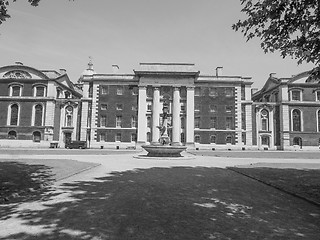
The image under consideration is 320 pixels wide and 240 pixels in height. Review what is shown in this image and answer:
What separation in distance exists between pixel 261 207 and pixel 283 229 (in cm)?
159

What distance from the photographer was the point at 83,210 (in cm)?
551

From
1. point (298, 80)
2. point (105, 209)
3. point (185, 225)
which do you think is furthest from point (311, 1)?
point (298, 80)

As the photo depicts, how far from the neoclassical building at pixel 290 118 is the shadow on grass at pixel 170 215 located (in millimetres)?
42363

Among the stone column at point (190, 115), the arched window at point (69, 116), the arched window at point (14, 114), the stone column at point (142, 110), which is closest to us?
the stone column at point (190, 115)

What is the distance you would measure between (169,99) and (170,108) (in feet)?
5.80

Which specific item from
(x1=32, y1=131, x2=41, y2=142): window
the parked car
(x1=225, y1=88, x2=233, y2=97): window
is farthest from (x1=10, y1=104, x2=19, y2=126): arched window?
(x1=225, y1=88, x2=233, y2=97): window

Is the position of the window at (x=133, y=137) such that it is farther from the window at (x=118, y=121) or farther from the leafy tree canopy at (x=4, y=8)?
the leafy tree canopy at (x=4, y=8)

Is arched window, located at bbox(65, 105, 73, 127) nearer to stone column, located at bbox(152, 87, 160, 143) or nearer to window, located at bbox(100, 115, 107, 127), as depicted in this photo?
window, located at bbox(100, 115, 107, 127)

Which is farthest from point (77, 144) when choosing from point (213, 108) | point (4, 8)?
point (4, 8)

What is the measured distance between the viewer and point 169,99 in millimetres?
46344

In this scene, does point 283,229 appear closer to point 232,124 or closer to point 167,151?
point 167,151

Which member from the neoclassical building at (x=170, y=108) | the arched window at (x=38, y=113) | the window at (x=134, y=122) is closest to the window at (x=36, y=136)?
the arched window at (x=38, y=113)

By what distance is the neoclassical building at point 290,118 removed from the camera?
45.8 meters

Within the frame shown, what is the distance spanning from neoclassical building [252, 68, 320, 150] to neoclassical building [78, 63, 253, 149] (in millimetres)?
3092
